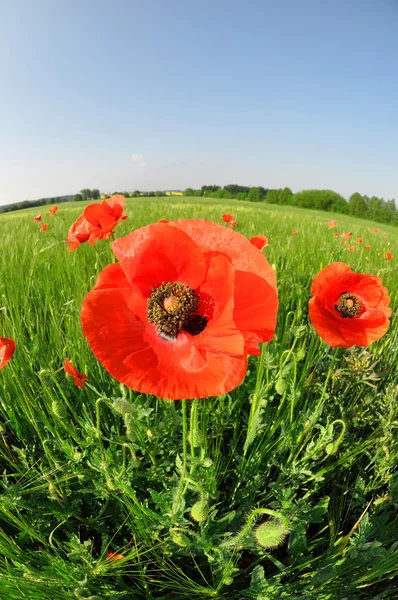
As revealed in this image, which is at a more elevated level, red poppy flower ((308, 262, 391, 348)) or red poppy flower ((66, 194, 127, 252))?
red poppy flower ((66, 194, 127, 252))

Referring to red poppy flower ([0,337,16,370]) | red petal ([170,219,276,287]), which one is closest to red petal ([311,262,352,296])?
red petal ([170,219,276,287])

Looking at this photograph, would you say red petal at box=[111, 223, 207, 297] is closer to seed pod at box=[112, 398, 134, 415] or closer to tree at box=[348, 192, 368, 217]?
seed pod at box=[112, 398, 134, 415]

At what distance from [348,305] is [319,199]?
41.4 m

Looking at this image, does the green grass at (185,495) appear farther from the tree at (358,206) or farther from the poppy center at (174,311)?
the tree at (358,206)

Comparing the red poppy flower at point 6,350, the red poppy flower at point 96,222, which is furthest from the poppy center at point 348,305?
the red poppy flower at point 6,350

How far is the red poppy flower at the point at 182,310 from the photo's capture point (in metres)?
0.62

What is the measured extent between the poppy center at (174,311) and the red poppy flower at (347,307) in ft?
1.33

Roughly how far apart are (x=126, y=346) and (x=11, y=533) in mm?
884

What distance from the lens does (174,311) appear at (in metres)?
0.72

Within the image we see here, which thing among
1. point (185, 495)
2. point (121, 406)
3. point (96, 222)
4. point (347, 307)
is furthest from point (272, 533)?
point (96, 222)

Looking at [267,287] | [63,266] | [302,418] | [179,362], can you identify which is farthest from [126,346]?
[63,266]

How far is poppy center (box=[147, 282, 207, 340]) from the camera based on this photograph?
72cm

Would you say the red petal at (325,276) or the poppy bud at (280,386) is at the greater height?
the red petal at (325,276)

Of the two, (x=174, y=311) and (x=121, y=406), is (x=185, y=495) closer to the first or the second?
(x=121, y=406)
